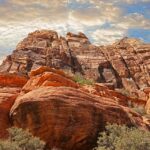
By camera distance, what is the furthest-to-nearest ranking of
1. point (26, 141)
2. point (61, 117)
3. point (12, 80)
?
point (12, 80) < point (61, 117) < point (26, 141)

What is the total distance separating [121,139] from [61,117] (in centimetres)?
388

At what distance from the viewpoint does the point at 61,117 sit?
84.8ft

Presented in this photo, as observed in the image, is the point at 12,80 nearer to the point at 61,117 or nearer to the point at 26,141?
the point at 61,117

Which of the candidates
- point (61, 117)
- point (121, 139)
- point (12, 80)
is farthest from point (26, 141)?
point (12, 80)

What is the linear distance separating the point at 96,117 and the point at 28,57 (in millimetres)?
72090

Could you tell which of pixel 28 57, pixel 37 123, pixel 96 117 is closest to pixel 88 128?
pixel 96 117

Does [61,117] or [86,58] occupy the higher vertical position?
[86,58]

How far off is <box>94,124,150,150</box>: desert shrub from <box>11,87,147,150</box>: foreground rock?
1059 millimetres

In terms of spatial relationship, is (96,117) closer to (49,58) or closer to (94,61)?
(49,58)

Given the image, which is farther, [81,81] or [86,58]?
[86,58]

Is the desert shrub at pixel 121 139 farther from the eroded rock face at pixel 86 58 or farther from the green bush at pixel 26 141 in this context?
the eroded rock face at pixel 86 58

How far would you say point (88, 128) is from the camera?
86.8ft

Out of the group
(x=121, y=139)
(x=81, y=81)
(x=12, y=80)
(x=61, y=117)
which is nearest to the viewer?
(x=121, y=139)

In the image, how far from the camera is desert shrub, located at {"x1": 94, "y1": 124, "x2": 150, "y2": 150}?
23.3 metres
